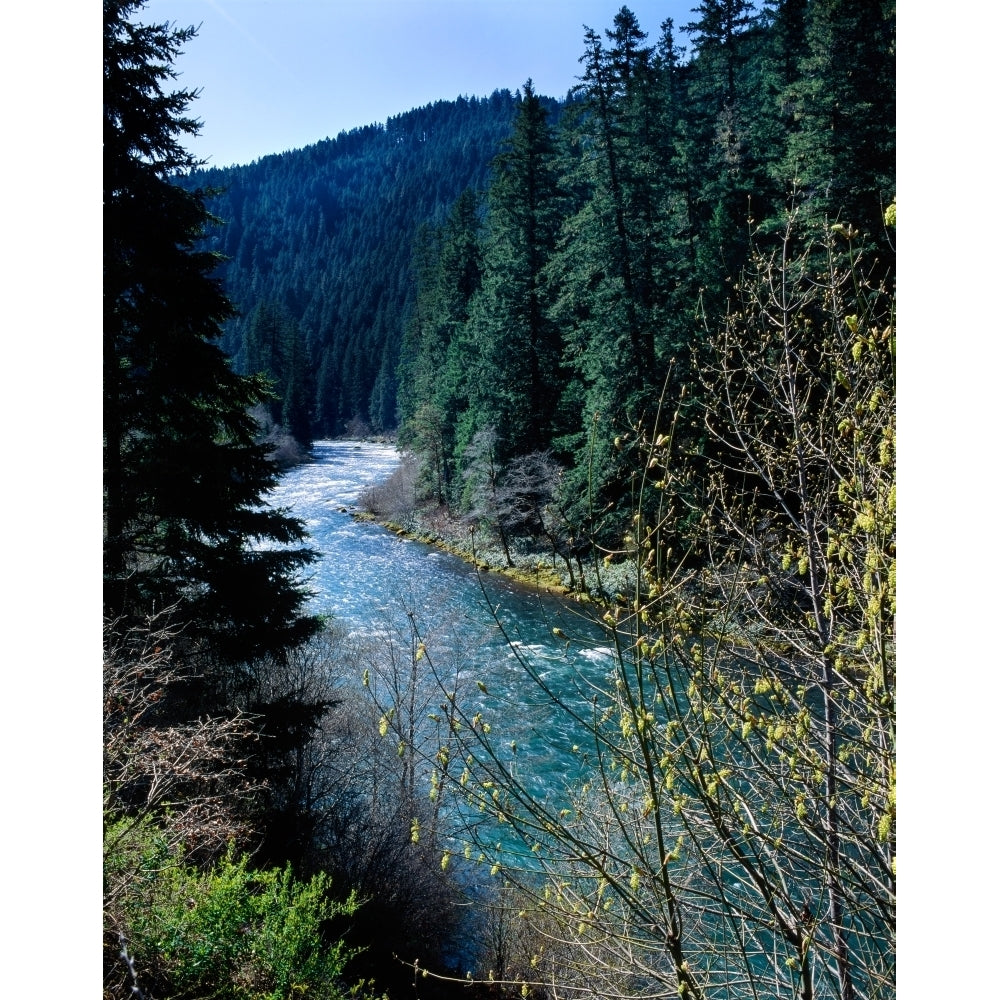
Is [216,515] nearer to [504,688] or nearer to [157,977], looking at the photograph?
[157,977]

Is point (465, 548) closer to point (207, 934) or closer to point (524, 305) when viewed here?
point (524, 305)

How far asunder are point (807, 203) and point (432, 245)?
1097 inches

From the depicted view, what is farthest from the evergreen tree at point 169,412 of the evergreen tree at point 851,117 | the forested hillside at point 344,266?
the forested hillside at point 344,266

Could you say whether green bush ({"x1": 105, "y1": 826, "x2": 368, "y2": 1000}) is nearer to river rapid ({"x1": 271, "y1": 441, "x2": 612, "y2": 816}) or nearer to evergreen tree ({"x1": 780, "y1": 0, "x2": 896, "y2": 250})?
river rapid ({"x1": 271, "y1": 441, "x2": 612, "y2": 816})

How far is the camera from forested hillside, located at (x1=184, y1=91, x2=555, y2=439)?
3170 centimetres

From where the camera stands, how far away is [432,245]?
97.9 ft

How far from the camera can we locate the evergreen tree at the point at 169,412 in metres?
4.27

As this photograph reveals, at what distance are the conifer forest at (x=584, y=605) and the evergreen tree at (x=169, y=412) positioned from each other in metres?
0.03

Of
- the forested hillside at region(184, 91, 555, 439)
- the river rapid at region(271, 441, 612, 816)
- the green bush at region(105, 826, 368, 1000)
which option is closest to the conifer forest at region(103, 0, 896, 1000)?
the green bush at region(105, 826, 368, 1000)

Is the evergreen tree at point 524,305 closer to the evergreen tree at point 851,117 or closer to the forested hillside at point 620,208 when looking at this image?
the forested hillside at point 620,208

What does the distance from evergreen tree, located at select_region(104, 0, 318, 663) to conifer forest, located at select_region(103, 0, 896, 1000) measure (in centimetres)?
3
